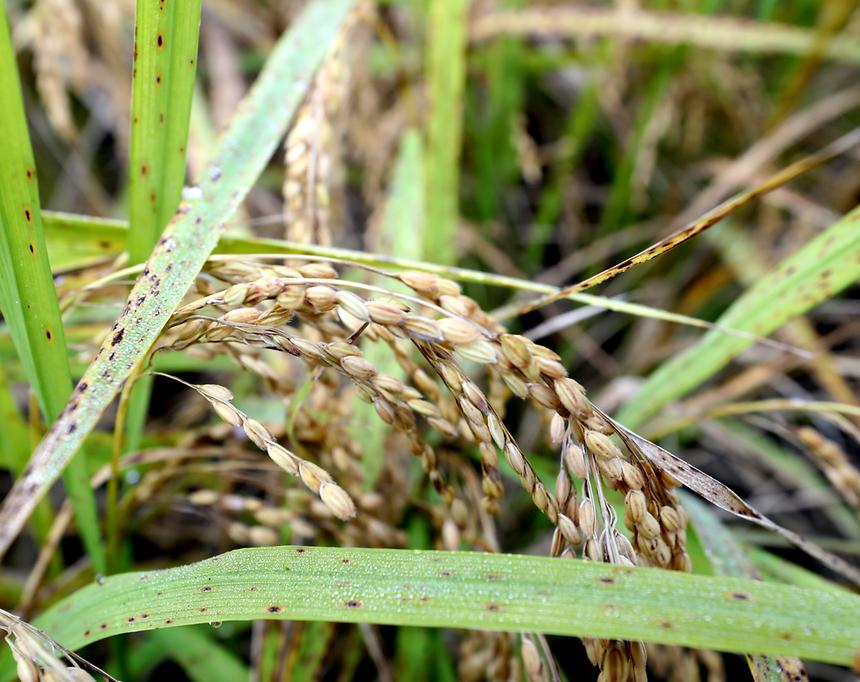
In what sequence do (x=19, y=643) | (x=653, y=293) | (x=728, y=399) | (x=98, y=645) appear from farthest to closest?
(x=653, y=293) < (x=728, y=399) < (x=98, y=645) < (x=19, y=643)

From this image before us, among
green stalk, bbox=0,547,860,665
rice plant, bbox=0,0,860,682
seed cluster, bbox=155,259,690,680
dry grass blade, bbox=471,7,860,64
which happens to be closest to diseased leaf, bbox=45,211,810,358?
rice plant, bbox=0,0,860,682

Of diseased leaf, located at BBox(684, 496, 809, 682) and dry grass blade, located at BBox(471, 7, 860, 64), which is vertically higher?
dry grass blade, located at BBox(471, 7, 860, 64)

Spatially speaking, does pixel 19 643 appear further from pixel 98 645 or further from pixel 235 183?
pixel 98 645

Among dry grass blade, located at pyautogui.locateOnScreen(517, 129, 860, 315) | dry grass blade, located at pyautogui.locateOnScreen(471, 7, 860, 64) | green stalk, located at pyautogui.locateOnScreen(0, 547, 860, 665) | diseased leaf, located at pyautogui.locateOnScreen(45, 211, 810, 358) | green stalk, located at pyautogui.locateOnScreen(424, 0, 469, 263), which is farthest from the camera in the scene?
dry grass blade, located at pyautogui.locateOnScreen(471, 7, 860, 64)

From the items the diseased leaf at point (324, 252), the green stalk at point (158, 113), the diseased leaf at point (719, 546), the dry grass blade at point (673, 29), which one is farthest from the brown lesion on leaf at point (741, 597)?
the dry grass blade at point (673, 29)

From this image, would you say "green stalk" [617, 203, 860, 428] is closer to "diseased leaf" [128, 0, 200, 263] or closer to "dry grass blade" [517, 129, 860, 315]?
"dry grass blade" [517, 129, 860, 315]

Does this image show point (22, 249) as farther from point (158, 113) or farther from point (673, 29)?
point (673, 29)

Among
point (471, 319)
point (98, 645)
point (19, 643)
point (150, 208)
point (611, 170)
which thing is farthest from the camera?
point (611, 170)

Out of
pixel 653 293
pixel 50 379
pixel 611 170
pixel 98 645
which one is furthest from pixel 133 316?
pixel 611 170

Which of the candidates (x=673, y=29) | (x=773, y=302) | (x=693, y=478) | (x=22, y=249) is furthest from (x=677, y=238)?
(x=673, y=29)
